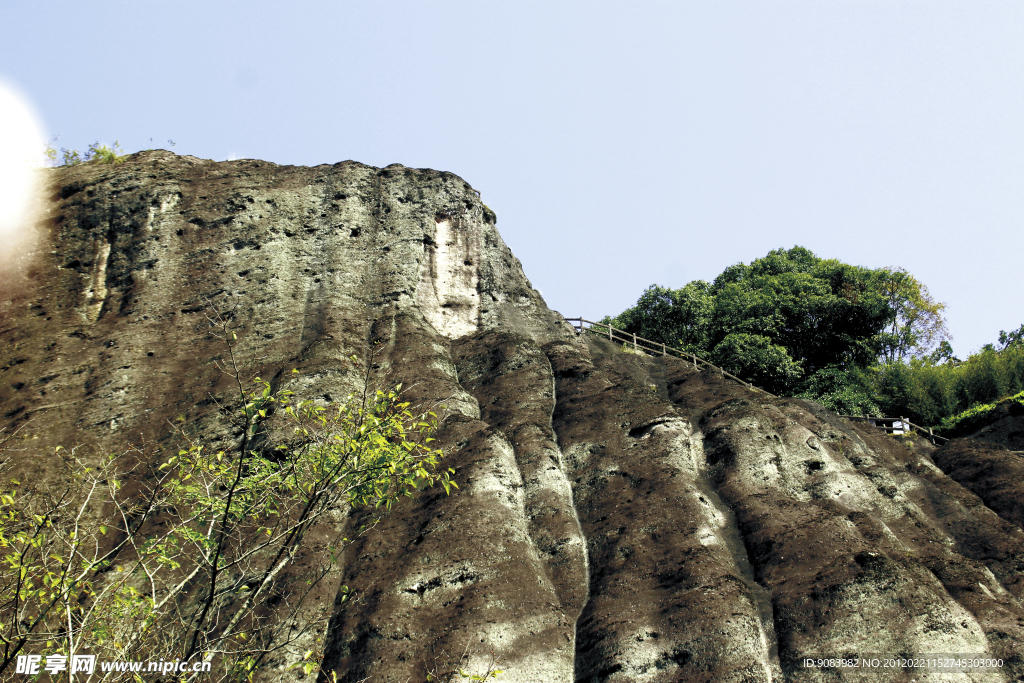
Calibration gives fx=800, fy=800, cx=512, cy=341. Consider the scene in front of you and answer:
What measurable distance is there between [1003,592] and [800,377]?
1061 inches

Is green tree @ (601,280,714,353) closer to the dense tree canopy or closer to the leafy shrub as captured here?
the dense tree canopy

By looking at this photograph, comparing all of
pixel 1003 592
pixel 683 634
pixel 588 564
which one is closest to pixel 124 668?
pixel 683 634

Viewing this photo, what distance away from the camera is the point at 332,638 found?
18047mm

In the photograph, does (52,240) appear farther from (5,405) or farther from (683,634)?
(683,634)

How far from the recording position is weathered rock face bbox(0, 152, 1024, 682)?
1736 centimetres

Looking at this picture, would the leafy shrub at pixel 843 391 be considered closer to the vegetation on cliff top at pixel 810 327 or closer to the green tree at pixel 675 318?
the vegetation on cliff top at pixel 810 327

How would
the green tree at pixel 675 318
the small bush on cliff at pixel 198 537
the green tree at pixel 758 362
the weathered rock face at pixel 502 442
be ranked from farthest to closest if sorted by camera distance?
the green tree at pixel 675 318 < the green tree at pixel 758 362 < the weathered rock face at pixel 502 442 < the small bush on cliff at pixel 198 537

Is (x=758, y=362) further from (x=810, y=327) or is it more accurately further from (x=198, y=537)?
(x=198, y=537)

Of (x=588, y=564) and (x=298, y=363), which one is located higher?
(x=298, y=363)

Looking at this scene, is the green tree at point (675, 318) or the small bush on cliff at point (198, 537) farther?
the green tree at point (675, 318)

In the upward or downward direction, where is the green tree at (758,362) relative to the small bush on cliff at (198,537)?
upward

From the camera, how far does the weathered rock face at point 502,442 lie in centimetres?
1736

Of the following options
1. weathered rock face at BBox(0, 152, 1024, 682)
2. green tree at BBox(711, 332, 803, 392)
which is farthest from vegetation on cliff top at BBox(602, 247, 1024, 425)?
weathered rock face at BBox(0, 152, 1024, 682)

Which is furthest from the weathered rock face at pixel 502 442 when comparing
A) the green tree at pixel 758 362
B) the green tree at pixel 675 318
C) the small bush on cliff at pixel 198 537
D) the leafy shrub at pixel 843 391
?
the green tree at pixel 675 318
